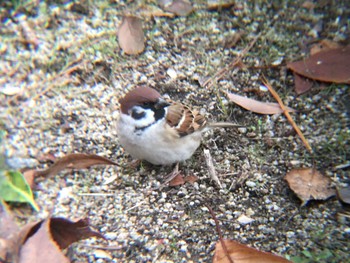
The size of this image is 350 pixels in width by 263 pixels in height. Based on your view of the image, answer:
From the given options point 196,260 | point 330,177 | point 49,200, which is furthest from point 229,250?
point 49,200

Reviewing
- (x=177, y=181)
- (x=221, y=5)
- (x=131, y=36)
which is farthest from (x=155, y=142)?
(x=221, y=5)

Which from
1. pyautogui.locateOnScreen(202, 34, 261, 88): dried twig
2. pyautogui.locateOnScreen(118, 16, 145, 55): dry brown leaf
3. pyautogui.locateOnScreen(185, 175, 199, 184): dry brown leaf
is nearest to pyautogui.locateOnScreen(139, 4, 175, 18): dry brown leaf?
pyautogui.locateOnScreen(118, 16, 145, 55): dry brown leaf

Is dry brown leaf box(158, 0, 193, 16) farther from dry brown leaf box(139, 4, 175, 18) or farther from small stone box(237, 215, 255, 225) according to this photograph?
small stone box(237, 215, 255, 225)

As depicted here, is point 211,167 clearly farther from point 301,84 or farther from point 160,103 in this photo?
point 301,84

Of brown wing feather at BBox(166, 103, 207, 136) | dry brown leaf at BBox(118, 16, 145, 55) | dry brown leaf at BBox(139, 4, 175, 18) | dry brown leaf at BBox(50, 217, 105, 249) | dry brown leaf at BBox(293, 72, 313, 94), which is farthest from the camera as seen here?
dry brown leaf at BBox(139, 4, 175, 18)

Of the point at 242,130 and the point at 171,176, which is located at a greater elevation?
the point at 242,130

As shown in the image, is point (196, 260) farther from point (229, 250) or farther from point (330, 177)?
point (330, 177)
